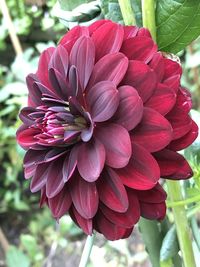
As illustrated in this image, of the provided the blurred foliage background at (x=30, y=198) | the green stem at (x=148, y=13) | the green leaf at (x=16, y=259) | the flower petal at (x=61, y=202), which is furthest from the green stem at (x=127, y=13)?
the green leaf at (x=16, y=259)

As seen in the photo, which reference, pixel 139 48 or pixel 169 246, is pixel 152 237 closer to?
pixel 169 246

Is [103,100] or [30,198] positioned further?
[30,198]

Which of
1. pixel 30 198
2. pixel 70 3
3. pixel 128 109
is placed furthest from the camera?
pixel 30 198

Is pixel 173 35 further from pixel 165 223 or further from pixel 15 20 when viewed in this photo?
pixel 15 20

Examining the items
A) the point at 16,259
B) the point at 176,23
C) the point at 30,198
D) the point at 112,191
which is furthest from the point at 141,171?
the point at 30,198

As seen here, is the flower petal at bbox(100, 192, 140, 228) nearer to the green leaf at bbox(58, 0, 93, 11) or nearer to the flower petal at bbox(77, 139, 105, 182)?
the flower petal at bbox(77, 139, 105, 182)

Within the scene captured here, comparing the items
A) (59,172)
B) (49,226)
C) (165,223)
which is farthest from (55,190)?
(49,226)

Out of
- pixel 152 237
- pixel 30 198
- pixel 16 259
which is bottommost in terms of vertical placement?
pixel 30 198
